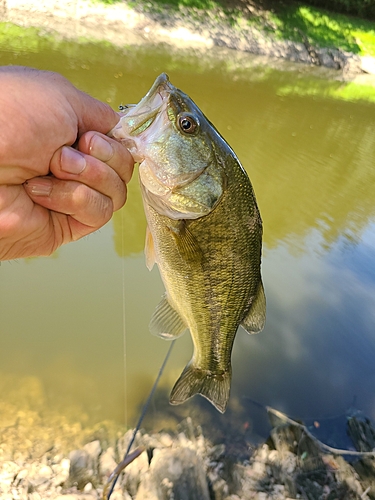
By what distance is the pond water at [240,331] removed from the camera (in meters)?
3.16

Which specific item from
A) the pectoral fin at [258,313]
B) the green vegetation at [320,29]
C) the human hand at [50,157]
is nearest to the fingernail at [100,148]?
the human hand at [50,157]

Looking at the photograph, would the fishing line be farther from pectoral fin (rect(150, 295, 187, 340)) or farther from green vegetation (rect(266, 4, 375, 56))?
green vegetation (rect(266, 4, 375, 56))

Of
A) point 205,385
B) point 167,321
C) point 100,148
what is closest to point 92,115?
point 100,148

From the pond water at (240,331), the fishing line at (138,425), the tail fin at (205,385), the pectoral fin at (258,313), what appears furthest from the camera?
the pond water at (240,331)

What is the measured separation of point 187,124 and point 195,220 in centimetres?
40

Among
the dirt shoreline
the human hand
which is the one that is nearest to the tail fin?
the human hand

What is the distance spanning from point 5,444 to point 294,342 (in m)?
2.81

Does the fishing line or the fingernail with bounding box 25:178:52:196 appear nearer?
the fingernail with bounding box 25:178:52:196

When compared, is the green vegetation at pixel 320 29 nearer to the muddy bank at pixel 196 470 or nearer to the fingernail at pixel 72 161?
the muddy bank at pixel 196 470

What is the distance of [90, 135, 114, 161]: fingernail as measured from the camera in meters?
1.46

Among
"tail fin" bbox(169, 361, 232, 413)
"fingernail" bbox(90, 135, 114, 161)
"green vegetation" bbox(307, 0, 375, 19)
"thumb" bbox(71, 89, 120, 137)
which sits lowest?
"tail fin" bbox(169, 361, 232, 413)

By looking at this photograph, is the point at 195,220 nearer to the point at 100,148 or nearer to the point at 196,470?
the point at 100,148

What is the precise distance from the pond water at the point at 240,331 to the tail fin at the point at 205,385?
1176 millimetres

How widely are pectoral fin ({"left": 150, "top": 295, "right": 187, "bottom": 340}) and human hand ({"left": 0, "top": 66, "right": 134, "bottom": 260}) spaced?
59cm
